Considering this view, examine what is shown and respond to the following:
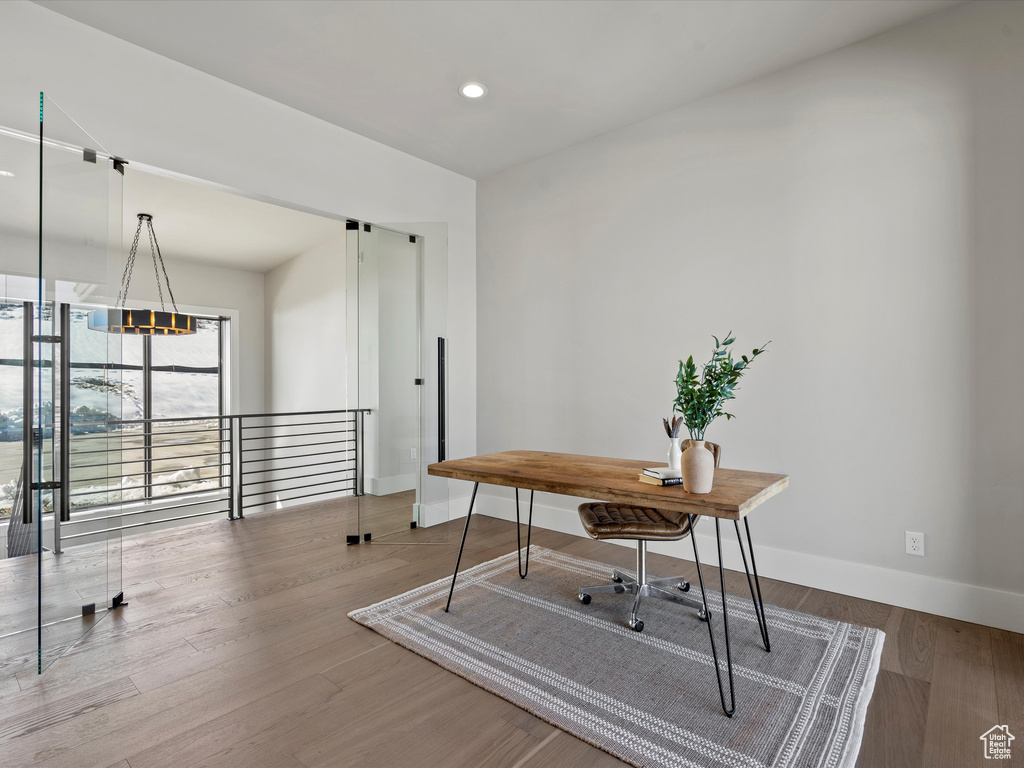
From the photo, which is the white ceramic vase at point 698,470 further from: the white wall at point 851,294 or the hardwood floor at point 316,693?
the white wall at point 851,294

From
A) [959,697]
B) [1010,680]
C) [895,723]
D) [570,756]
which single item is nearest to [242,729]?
[570,756]

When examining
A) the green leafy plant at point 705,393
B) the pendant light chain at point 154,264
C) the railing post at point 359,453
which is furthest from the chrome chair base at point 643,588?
the pendant light chain at point 154,264

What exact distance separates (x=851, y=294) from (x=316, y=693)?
9.68 ft

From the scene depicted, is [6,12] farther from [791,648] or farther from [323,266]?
[791,648]

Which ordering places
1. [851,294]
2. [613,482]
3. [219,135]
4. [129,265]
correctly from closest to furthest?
[613,482] < [851,294] < [219,135] < [129,265]

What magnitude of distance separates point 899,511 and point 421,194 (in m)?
3.65

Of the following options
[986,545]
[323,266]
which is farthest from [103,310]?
[986,545]

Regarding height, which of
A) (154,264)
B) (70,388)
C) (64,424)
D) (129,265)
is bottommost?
(64,424)

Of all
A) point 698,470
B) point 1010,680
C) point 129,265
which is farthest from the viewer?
point 129,265

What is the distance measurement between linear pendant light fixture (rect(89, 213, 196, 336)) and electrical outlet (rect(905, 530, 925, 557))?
3.88 m

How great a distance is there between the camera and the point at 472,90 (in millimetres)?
3139

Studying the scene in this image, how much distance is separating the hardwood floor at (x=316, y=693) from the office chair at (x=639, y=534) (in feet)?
1.62

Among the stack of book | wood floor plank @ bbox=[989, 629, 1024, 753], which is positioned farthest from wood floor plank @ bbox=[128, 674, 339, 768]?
wood floor plank @ bbox=[989, 629, 1024, 753]

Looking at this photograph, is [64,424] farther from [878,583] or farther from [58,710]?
[878,583]
